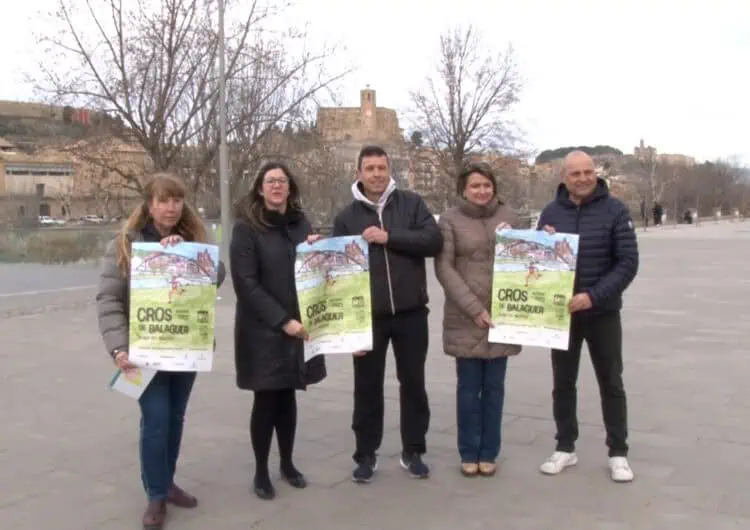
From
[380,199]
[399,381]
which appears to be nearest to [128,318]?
[380,199]

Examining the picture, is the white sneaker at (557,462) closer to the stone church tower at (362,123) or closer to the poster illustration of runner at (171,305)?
the poster illustration of runner at (171,305)

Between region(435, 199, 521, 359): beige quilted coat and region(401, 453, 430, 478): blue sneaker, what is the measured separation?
0.72 m

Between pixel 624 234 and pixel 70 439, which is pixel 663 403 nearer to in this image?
pixel 624 234

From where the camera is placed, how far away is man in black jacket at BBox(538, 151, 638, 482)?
4.83 m

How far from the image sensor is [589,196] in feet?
16.2

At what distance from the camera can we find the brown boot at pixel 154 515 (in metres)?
4.29

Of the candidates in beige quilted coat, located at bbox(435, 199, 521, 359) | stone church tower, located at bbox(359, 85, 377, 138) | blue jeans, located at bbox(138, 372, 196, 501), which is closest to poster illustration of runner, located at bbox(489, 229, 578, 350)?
beige quilted coat, located at bbox(435, 199, 521, 359)

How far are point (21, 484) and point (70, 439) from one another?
101 cm

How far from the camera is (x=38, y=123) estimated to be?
73.9 feet

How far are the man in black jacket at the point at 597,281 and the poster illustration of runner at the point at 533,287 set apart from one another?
4.4 inches

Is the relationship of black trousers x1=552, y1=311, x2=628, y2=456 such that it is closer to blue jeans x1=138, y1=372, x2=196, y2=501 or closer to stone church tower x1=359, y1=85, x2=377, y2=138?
blue jeans x1=138, y1=372, x2=196, y2=501

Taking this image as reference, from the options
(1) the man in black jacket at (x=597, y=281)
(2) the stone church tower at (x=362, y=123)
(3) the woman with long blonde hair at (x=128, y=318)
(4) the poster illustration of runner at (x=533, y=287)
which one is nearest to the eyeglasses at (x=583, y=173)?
(1) the man in black jacket at (x=597, y=281)

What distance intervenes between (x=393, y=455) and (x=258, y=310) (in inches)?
65.6

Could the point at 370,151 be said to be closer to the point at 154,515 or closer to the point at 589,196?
the point at 589,196
